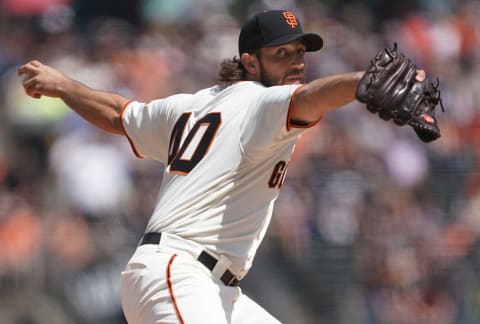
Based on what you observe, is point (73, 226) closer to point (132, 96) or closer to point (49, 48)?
point (132, 96)

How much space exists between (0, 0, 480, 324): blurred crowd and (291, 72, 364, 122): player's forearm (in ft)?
15.3

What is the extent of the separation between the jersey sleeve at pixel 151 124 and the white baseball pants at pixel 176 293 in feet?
2.21

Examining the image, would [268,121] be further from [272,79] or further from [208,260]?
[208,260]

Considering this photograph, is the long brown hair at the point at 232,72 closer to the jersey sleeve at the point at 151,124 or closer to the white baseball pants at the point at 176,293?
the jersey sleeve at the point at 151,124

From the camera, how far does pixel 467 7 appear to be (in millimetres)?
11109

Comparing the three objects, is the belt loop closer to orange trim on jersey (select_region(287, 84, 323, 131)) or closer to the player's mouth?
orange trim on jersey (select_region(287, 84, 323, 131))

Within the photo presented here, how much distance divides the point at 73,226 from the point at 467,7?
17.8 ft

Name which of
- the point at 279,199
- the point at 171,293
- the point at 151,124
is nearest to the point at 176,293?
the point at 171,293

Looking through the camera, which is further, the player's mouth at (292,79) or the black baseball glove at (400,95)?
the player's mouth at (292,79)

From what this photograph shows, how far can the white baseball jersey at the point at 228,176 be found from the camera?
4.23 metres

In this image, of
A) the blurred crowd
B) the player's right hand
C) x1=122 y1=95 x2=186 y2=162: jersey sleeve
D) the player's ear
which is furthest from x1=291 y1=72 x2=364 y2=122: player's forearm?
the blurred crowd

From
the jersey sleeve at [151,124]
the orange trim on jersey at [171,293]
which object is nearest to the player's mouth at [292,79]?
the jersey sleeve at [151,124]

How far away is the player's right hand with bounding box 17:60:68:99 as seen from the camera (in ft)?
16.4

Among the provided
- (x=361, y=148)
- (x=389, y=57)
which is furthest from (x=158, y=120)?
(x=361, y=148)
